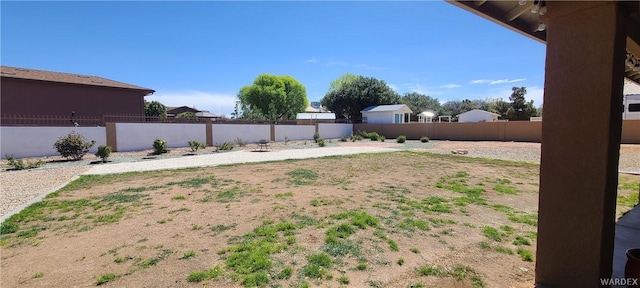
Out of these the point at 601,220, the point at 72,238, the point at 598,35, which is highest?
the point at 598,35

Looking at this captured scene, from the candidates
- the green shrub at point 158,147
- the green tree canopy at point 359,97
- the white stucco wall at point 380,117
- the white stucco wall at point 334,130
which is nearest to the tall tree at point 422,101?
the green tree canopy at point 359,97

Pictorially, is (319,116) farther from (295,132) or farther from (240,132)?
(240,132)

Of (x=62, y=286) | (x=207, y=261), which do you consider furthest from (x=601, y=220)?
(x=62, y=286)

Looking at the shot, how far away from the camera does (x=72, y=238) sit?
13.0 feet

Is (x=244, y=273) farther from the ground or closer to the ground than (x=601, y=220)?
closer to the ground

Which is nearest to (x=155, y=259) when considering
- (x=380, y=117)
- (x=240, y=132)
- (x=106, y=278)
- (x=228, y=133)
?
(x=106, y=278)

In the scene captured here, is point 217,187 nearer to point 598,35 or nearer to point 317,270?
point 317,270

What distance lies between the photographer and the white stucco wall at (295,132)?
25312mm

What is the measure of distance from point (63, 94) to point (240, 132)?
1113 cm

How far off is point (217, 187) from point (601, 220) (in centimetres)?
673

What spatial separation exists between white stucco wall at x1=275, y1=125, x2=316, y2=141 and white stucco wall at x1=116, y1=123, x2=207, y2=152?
6.98 meters

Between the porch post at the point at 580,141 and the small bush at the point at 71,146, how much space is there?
15.9 m

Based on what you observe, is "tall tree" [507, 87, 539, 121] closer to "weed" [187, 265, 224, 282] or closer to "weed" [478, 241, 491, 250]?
"weed" [478, 241, 491, 250]

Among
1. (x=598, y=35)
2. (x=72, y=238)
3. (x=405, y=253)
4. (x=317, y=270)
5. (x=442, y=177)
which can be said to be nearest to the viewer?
(x=598, y=35)
